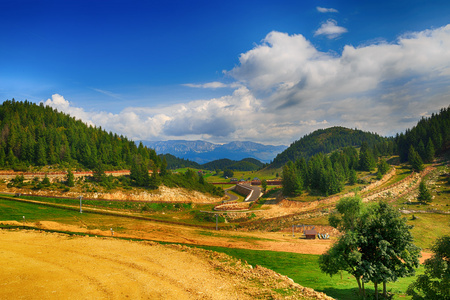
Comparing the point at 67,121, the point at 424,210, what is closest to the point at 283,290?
the point at 424,210

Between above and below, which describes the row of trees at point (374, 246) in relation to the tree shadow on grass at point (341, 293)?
above

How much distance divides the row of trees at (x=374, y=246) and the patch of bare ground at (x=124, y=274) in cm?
381

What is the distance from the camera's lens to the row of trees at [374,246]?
19.8 m

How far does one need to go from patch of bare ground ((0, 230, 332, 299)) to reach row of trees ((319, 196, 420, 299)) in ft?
12.5

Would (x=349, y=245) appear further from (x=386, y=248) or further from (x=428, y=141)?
(x=428, y=141)

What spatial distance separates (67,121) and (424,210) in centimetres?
19466

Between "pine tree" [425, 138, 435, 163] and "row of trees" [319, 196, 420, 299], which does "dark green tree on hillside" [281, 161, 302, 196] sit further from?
"row of trees" [319, 196, 420, 299]

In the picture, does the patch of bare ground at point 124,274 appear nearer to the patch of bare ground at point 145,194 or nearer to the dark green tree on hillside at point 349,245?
the dark green tree on hillside at point 349,245

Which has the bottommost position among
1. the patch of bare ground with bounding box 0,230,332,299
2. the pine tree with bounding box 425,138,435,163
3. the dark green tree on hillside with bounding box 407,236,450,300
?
the patch of bare ground with bounding box 0,230,332,299

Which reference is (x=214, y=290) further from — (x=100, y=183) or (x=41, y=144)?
(x=41, y=144)

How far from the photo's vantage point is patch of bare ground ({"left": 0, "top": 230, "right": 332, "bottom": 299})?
2052cm

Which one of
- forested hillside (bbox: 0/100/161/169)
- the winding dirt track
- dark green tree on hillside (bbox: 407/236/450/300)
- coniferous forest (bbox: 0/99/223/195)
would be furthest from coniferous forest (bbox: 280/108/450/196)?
dark green tree on hillside (bbox: 407/236/450/300)

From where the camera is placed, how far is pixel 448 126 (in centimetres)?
13062

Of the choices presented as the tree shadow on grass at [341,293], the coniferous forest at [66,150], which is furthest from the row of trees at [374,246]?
the coniferous forest at [66,150]
